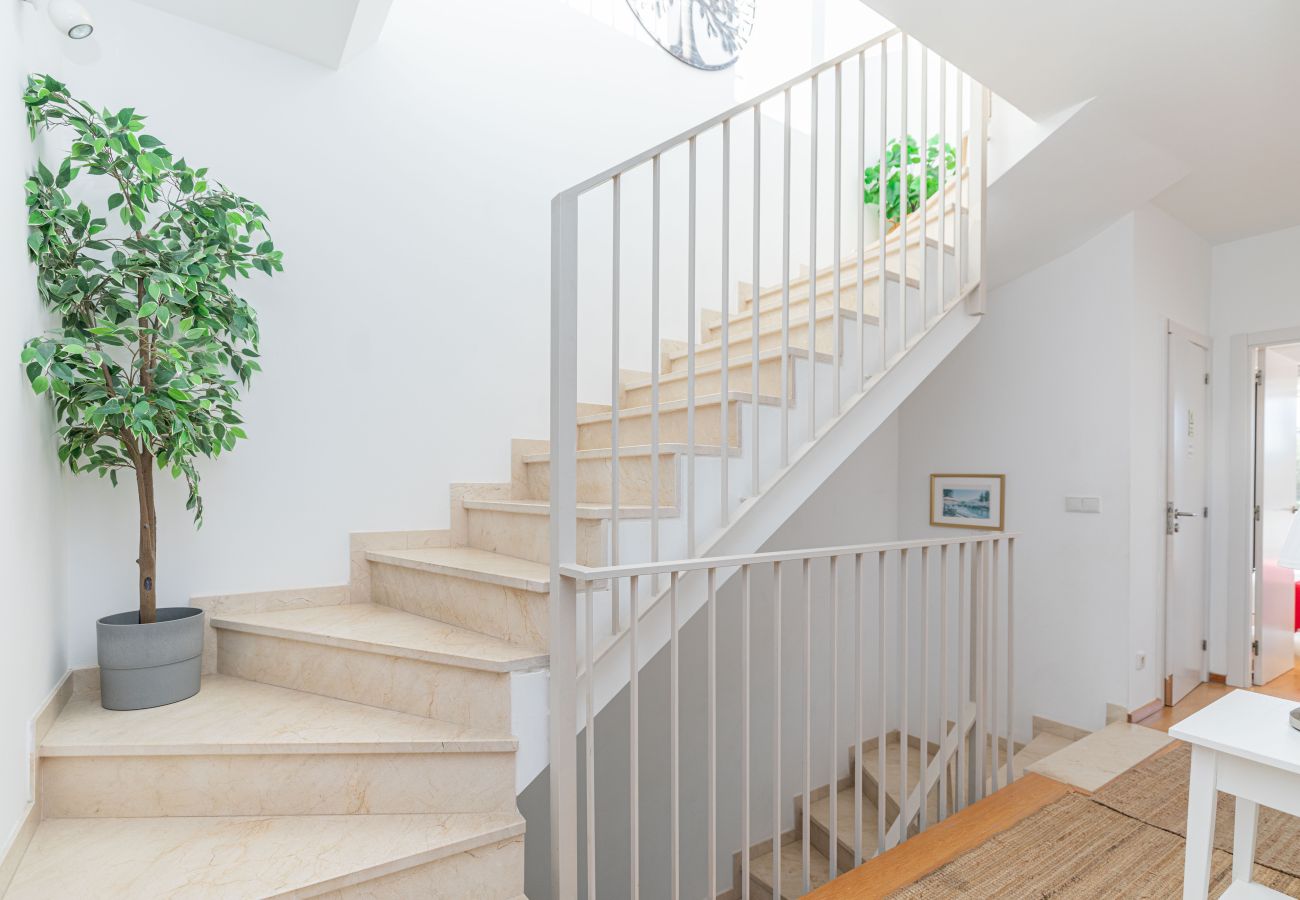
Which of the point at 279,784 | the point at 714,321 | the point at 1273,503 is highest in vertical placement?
the point at 714,321

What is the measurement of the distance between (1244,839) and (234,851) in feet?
7.53

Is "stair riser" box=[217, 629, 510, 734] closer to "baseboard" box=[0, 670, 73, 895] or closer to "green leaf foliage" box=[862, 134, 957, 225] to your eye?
"baseboard" box=[0, 670, 73, 895]

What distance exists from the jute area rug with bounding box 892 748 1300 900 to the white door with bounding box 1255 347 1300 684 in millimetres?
2134

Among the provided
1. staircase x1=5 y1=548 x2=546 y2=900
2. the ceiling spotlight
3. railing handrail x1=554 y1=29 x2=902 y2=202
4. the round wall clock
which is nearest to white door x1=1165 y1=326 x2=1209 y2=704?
railing handrail x1=554 y1=29 x2=902 y2=202

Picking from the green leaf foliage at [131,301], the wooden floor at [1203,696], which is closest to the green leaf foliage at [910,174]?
the wooden floor at [1203,696]

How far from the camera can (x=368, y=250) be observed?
2.72 meters

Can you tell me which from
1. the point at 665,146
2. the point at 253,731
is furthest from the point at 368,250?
the point at 253,731

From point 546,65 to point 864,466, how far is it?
2.78 m

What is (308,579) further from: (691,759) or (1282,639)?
(1282,639)

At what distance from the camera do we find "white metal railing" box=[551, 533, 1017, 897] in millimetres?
1702

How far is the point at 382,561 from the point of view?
2561 mm

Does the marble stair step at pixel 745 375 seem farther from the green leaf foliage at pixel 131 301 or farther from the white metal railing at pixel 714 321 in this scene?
the green leaf foliage at pixel 131 301

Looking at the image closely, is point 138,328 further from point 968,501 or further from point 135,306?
point 968,501

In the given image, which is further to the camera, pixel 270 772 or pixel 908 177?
pixel 908 177
